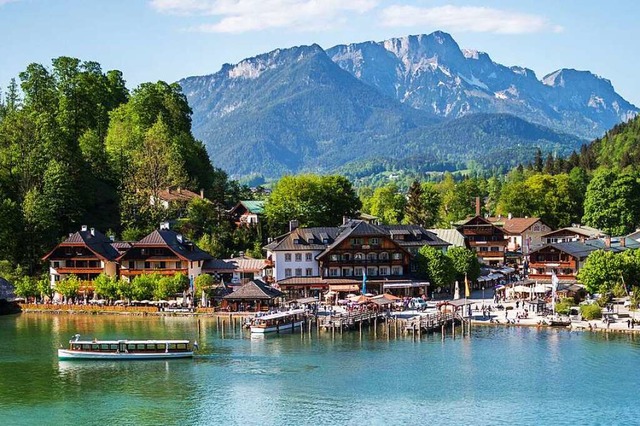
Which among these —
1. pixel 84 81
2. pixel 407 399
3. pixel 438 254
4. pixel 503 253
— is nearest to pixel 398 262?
pixel 438 254

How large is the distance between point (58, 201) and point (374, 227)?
3160 cm

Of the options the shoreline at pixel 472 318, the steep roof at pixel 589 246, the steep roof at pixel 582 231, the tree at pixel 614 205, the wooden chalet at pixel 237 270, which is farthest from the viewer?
the tree at pixel 614 205

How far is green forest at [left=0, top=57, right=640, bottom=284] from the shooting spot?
310 feet

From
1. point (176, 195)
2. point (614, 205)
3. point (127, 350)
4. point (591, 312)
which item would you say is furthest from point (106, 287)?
point (614, 205)

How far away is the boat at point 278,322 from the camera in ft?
226

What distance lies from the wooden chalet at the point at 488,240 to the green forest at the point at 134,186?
44.4 ft

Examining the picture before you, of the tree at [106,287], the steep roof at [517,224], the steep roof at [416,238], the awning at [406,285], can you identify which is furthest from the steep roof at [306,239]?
the steep roof at [517,224]

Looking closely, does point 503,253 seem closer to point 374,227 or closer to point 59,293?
point 374,227

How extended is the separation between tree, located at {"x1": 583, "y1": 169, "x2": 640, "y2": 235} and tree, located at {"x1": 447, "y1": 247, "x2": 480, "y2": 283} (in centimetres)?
3353

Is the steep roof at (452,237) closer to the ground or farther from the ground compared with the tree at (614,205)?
closer to the ground

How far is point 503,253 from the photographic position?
361ft

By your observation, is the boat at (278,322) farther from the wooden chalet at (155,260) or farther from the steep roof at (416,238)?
the steep roof at (416,238)

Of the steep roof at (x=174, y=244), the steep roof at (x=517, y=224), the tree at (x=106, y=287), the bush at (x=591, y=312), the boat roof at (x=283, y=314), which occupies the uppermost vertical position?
the steep roof at (x=517, y=224)

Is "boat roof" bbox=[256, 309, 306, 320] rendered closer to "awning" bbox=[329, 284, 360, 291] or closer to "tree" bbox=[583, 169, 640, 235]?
"awning" bbox=[329, 284, 360, 291]
